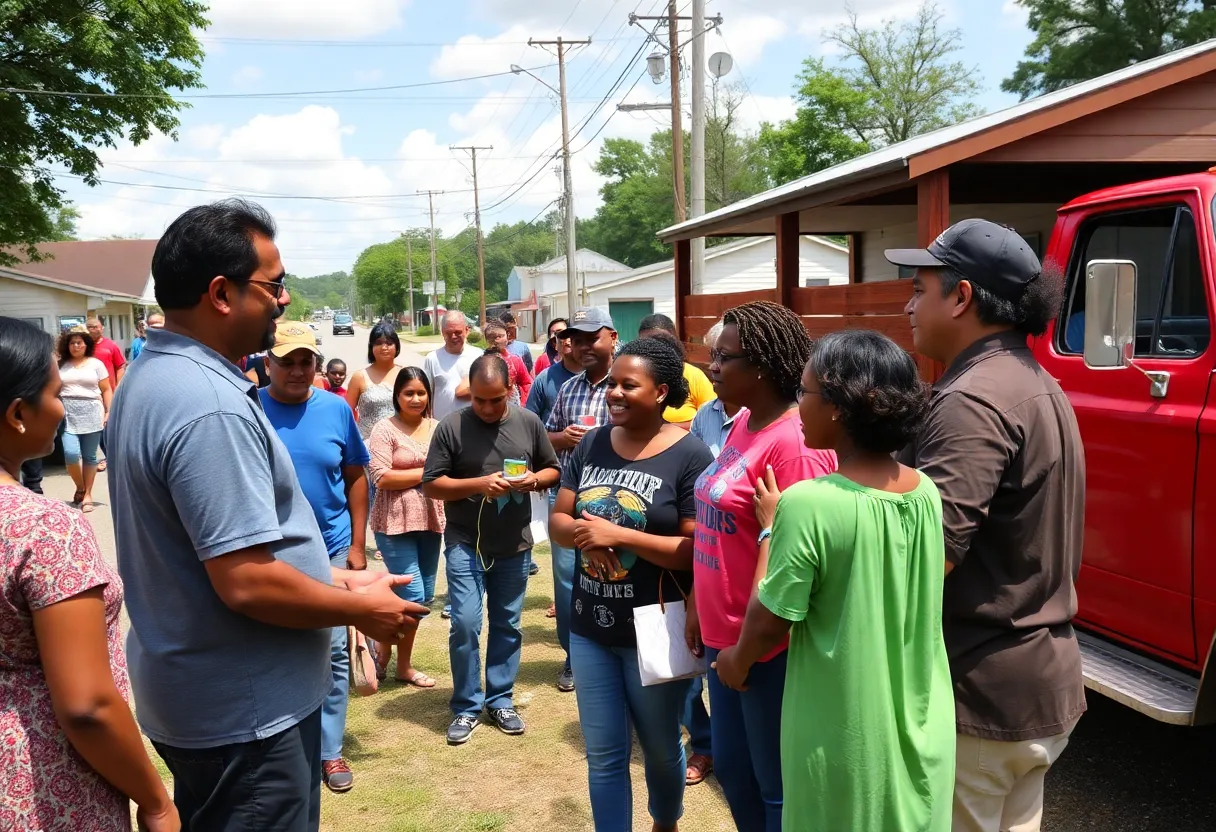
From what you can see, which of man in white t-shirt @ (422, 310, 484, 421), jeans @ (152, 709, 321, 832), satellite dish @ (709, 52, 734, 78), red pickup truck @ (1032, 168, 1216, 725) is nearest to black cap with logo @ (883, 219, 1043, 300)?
red pickup truck @ (1032, 168, 1216, 725)

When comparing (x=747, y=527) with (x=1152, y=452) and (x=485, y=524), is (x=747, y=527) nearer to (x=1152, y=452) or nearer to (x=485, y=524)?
(x=1152, y=452)

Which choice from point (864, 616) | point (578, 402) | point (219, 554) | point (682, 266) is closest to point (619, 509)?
point (864, 616)

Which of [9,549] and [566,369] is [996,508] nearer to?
[9,549]

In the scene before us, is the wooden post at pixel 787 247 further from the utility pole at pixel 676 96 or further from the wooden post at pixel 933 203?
the utility pole at pixel 676 96

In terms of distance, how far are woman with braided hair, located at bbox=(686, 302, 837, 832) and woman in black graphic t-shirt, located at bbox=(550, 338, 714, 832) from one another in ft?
0.83

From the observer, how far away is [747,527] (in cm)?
273

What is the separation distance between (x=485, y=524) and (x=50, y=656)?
3092mm

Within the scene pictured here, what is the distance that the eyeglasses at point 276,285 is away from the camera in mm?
2184

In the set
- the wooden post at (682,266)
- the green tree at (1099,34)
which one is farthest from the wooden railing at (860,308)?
the green tree at (1099,34)

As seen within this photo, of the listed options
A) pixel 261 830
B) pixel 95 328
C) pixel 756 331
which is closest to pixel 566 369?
pixel 756 331

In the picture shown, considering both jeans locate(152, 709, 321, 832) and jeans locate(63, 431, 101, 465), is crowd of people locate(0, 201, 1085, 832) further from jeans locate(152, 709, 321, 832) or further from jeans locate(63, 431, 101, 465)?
jeans locate(63, 431, 101, 465)

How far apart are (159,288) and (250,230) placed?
24 cm

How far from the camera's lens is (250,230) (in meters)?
2.17

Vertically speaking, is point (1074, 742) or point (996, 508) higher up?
point (996, 508)
